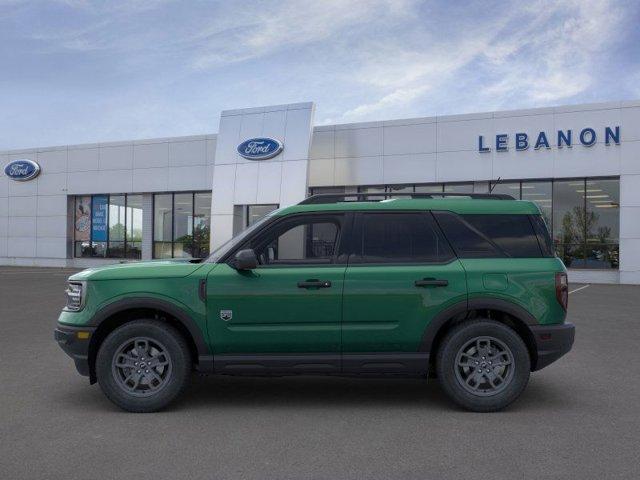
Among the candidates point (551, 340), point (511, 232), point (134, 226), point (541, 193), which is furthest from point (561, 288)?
point (134, 226)

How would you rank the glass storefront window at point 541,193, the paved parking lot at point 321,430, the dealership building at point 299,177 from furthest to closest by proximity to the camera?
the glass storefront window at point 541,193 → the dealership building at point 299,177 → the paved parking lot at point 321,430

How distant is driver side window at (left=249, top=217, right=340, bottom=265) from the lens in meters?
5.53

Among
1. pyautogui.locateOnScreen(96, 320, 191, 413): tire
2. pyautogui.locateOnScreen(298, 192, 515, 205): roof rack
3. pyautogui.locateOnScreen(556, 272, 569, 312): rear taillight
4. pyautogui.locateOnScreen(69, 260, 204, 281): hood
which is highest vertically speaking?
pyautogui.locateOnScreen(298, 192, 515, 205): roof rack

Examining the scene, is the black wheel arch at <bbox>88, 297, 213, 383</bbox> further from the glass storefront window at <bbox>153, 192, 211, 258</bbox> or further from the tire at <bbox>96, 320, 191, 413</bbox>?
the glass storefront window at <bbox>153, 192, 211, 258</bbox>

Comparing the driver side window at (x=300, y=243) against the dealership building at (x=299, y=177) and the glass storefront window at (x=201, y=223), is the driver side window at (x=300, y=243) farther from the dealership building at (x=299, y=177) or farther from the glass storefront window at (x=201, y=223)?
the glass storefront window at (x=201, y=223)

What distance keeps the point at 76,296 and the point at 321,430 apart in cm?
245

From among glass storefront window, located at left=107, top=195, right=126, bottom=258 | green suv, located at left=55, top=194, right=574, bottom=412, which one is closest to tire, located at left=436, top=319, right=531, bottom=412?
green suv, located at left=55, top=194, right=574, bottom=412

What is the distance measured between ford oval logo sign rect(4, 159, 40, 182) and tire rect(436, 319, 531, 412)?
31.5m

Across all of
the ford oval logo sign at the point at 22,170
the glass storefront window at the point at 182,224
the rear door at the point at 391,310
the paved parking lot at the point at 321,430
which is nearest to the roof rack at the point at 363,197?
the rear door at the point at 391,310

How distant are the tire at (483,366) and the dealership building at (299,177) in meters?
14.0

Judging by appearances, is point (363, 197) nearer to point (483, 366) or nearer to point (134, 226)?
point (483, 366)

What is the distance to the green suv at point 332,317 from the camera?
5.37 m

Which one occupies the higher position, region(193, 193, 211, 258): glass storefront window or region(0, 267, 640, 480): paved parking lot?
region(193, 193, 211, 258): glass storefront window

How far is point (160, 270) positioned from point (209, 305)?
548 millimetres
